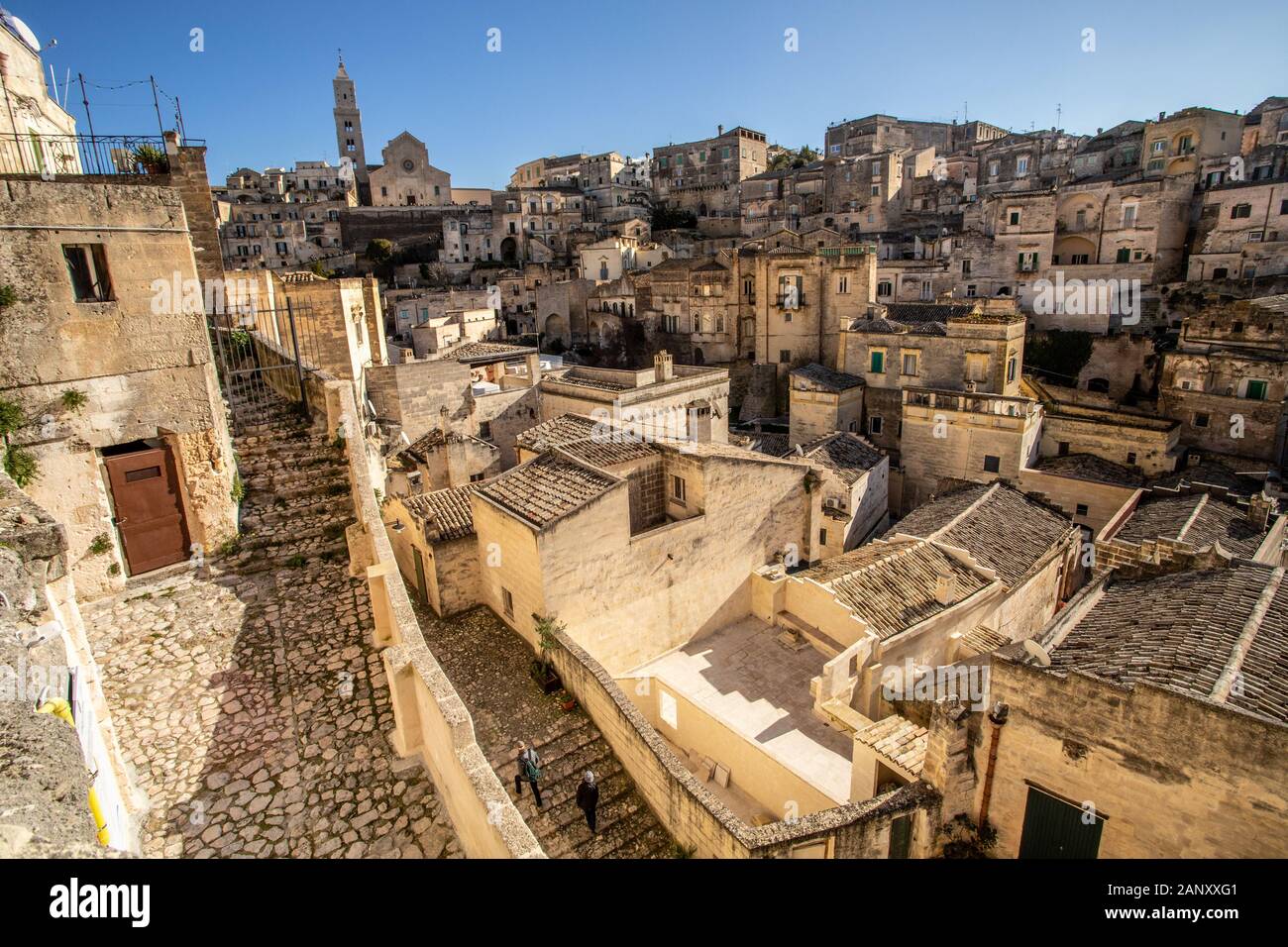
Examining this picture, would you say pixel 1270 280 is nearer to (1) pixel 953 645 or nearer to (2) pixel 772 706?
(1) pixel 953 645

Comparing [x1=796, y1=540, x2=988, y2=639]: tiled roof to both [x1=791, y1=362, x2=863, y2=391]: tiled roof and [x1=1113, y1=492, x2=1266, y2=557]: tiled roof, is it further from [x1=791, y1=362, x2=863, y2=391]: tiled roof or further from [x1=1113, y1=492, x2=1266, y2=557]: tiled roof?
[x1=791, y1=362, x2=863, y2=391]: tiled roof

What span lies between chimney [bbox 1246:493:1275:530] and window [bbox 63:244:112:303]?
22.8 metres

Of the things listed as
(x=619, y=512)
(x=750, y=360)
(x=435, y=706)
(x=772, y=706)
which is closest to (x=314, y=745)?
(x=435, y=706)

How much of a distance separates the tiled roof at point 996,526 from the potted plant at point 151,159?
60.4 feet

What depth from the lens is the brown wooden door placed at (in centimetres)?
873

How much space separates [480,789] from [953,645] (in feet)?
37.6

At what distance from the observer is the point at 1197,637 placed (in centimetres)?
898

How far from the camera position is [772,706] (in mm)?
12164

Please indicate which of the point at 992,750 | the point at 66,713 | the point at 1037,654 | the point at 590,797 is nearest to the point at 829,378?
the point at 1037,654

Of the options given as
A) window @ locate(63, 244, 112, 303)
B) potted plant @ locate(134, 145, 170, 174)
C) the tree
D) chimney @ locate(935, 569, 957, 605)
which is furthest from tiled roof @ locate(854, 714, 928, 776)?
the tree

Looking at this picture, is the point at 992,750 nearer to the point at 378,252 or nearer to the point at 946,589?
the point at 946,589

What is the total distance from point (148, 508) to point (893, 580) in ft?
42.8

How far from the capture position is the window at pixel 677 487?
13.2m

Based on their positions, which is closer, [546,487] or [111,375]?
[111,375]
